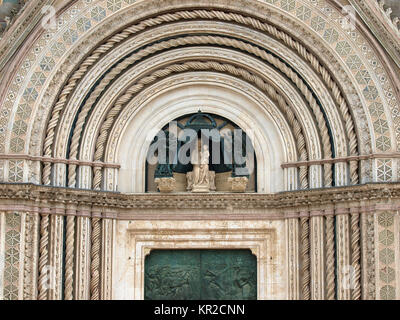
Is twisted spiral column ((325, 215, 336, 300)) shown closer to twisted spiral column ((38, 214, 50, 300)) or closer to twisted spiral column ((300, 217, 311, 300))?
twisted spiral column ((300, 217, 311, 300))

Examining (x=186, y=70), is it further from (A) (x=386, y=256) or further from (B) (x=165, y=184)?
(A) (x=386, y=256)

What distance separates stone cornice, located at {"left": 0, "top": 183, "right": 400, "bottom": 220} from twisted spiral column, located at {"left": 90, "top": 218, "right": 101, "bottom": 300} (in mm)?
289

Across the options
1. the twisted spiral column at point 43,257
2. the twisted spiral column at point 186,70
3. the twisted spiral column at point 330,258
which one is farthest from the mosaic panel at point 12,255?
the twisted spiral column at point 330,258

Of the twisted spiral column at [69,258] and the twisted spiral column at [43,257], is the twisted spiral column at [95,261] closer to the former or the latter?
the twisted spiral column at [69,258]

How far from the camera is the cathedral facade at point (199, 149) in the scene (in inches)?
828

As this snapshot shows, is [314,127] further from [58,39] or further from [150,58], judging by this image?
[58,39]

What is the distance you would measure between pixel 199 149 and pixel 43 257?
3817 mm

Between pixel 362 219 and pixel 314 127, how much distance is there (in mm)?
2100

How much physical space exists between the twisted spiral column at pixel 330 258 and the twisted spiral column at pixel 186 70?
107 centimetres

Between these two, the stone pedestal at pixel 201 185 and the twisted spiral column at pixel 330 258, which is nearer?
the twisted spiral column at pixel 330 258

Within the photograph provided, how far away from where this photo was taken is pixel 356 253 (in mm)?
21047

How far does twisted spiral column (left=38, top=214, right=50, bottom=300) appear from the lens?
20.9 meters

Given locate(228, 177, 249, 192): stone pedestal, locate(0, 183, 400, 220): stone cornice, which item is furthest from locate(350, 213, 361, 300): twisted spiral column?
locate(228, 177, 249, 192): stone pedestal

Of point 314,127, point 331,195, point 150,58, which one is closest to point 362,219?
point 331,195
